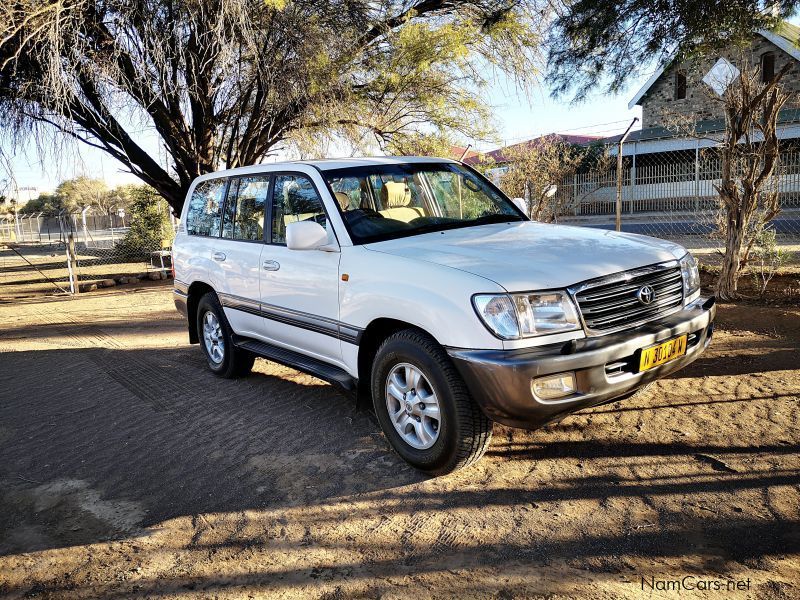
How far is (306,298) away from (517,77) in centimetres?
972

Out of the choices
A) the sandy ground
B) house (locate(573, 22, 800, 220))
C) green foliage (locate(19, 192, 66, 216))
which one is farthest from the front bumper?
green foliage (locate(19, 192, 66, 216))

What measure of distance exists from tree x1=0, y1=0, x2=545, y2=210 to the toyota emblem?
8.46m

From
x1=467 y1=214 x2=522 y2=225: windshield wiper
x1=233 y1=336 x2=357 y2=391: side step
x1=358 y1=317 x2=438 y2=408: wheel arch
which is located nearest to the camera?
x1=358 y1=317 x2=438 y2=408: wheel arch

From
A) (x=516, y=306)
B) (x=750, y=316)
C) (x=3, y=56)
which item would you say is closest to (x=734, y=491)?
(x=516, y=306)

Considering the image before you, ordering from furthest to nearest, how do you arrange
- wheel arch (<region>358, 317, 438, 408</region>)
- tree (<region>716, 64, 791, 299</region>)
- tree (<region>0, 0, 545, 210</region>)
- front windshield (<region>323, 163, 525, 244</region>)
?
tree (<region>0, 0, 545, 210</region>) < tree (<region>716, 64, 791, 299</region>) < front windshield (<region>323, 163, 525, 244</region>) < wheel arch (<region>358, 317, 438, 408</region>)

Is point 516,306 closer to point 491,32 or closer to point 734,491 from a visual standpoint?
point 734,491

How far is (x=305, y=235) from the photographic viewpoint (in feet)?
13.8

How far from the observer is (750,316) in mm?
7152

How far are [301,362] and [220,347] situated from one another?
1650 mm

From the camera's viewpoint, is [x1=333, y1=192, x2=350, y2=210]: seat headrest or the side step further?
[x1=333, y1=192, x2=350, y2=210]: seat headrest

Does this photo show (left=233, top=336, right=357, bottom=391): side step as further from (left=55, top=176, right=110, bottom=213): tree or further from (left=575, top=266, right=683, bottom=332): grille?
(left=55, top=176, right=110, bottom=213): tree

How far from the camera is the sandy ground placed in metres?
2.86

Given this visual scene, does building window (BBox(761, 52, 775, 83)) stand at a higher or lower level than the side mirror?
higher

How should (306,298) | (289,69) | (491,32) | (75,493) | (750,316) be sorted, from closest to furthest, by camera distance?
(75,493) → (306,298) → (750,316) → (289,69) → (491,32)
